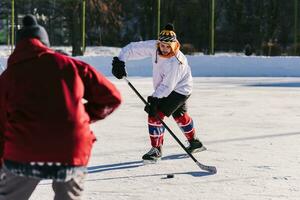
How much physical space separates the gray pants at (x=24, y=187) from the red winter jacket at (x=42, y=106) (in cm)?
9

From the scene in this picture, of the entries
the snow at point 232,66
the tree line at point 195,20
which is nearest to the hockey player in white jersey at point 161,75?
the snow at point 232,66

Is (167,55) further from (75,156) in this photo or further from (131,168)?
(75,156)

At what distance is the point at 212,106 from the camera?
34.9 feet

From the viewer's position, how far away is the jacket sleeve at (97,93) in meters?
2.32

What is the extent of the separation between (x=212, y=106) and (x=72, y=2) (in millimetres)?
22160

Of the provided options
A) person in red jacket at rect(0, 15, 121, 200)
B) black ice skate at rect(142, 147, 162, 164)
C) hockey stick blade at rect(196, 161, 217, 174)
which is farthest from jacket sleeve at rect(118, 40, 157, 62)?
person in red jacket at rect(0, 15, 121, 200)

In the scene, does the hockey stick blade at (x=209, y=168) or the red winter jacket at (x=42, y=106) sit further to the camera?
the hockey stick blade at (x=209, y=168)

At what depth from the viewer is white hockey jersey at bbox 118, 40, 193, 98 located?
5.43 meters

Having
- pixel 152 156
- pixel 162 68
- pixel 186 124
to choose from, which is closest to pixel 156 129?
pixel 152 156

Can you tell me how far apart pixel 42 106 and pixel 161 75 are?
3292 millimetres

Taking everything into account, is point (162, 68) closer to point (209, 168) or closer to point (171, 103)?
point (171, 103)

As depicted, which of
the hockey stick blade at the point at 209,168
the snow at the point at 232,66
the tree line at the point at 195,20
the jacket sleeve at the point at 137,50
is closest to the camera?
the hockey stick blade at the point at 209,168

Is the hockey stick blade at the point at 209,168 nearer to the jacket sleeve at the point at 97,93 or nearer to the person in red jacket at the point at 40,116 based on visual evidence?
the jacket sleeve at the point at 97,93

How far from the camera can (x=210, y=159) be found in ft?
18.7
